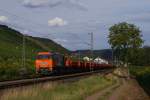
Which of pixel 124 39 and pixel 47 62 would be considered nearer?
pixel 47 62

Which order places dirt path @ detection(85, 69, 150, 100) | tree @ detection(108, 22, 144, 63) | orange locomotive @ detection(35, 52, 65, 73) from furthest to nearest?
tree @ detection(108, 22, 144, 63) < orange locomotive @ detection(35, 52, 65, 73) < dirt path @ detection(85, 69, 150, 100)

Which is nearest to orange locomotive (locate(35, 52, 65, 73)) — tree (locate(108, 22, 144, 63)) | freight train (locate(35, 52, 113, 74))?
freight train (locate(35, 52, 113, 74))

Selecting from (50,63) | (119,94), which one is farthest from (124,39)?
(119,94)

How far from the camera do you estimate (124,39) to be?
11412 cm

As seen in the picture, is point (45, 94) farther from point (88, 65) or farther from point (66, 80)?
point (88, 65)

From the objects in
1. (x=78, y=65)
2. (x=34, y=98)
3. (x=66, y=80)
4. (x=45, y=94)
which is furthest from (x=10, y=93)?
(x=78, y=65)

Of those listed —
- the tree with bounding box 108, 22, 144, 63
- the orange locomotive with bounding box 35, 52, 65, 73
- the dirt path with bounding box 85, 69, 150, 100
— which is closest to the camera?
the dirt path with bounding box 85, 69, 150, 100

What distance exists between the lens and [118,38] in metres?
114

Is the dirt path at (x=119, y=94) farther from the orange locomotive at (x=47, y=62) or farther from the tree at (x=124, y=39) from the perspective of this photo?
the tree at (x=124, y=39)

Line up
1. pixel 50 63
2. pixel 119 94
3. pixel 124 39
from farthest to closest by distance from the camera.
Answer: pixel 124 39, pixel 50 63, pixel 119 94

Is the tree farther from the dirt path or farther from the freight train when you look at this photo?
the dirt path

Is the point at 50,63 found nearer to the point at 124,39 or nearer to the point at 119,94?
the point at 119,94

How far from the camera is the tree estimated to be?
369ft

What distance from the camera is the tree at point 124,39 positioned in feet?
369
